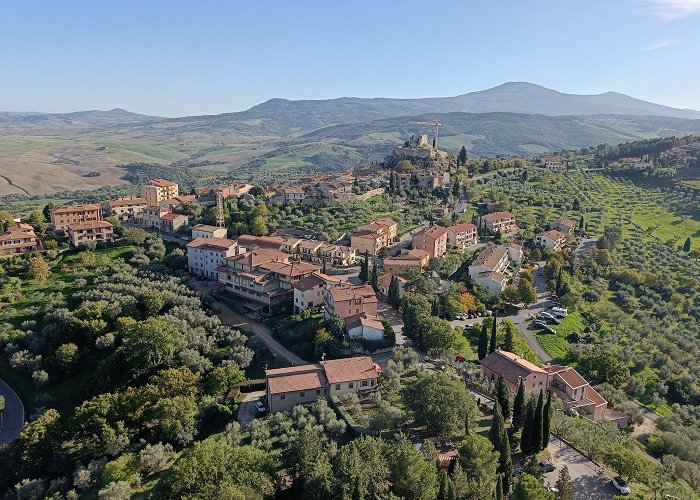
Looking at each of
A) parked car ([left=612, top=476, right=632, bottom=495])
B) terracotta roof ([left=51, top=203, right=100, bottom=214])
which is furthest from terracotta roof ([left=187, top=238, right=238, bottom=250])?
parked car ([left=612, top=476, right=632, bottom=495])

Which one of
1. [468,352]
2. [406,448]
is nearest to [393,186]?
[468,352]

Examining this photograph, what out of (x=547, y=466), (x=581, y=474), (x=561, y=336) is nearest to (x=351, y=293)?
(x=547, y=466)

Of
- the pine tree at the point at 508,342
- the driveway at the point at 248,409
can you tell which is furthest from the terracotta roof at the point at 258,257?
the pine tree at the point at 508,342

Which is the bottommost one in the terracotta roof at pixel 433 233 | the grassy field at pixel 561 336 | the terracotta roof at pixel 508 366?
the grassy field at pixel 561 336

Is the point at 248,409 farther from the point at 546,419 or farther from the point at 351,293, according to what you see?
the point at 546,419

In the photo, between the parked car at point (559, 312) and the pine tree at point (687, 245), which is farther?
the pine tree at point (687, 245)

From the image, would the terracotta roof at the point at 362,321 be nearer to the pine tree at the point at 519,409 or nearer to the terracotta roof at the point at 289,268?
the terracotta roof at the point at 289,268
